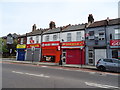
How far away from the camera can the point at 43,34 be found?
28.6m

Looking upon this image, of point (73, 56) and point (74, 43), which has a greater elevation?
point (74, 43)

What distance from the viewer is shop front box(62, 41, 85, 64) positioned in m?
22.4

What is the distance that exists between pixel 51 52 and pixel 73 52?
17.9ft

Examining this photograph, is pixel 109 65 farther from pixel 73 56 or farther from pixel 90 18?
pixel 90 18

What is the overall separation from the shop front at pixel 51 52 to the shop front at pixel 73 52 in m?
1.44

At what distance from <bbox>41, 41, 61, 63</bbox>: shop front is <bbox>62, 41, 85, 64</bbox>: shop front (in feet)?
4.73

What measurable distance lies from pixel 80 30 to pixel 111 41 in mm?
6165

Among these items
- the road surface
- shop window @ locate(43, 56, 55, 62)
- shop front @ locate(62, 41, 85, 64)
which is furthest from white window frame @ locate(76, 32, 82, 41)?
the road surface

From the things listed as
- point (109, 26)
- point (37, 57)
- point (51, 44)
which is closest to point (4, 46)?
point (37, 57)

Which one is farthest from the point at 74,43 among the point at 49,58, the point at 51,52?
the point at 49,58

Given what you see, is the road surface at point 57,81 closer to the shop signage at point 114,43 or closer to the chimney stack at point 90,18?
the shop signage at point 114,43

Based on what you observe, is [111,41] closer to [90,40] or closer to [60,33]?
[90,40]

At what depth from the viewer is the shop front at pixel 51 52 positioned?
25492mm

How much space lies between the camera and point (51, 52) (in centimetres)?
2645
